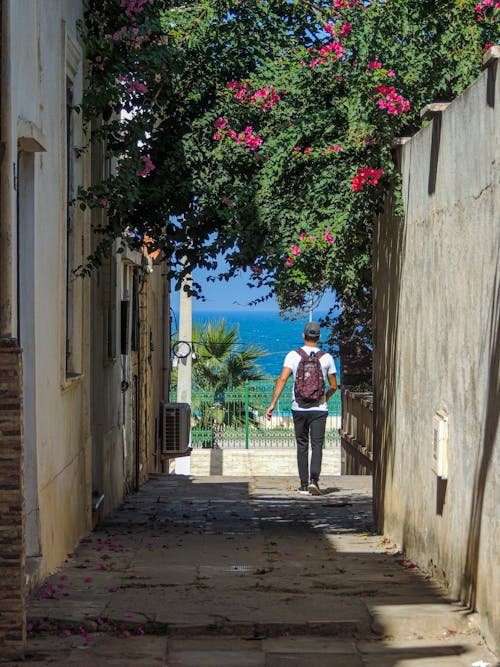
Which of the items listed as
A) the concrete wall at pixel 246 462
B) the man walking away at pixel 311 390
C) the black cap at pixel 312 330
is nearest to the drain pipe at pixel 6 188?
the man walking away at pixel 311 390

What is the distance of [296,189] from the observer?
390 inches

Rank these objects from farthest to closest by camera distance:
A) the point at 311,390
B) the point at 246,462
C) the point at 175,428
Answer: the point at 246,462, the point at 175,428, the point at 311,390

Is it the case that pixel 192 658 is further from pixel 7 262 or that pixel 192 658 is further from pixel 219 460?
pixel 219 460

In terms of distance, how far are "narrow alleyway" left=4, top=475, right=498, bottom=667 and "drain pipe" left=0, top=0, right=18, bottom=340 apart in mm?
1470

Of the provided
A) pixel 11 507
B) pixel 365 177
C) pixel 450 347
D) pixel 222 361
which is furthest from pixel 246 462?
pixel 11 507

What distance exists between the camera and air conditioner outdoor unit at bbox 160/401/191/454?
19812mm

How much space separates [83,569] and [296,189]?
13.1 feet

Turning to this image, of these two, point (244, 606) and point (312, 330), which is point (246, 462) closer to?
point (312, 330)

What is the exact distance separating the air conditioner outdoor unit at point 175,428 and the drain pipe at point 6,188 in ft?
46.2

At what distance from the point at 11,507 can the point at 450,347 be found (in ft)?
8.86

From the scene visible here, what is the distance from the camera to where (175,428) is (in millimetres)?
19891

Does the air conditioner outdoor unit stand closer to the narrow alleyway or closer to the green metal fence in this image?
the green metal fence

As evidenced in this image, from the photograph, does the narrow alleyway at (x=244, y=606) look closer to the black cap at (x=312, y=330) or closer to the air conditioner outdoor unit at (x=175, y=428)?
the black cap at (x=312, y=330)

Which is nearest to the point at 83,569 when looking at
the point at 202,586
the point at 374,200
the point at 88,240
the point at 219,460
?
the point at 202,586
